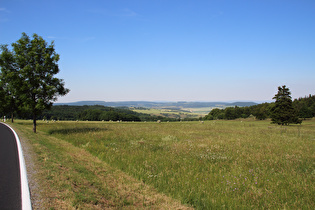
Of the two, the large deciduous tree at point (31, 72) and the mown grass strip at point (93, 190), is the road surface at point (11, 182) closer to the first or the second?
the mown grass strip at point (93, 190)

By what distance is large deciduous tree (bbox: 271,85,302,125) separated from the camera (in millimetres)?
44344

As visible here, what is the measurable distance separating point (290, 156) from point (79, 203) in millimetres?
11817

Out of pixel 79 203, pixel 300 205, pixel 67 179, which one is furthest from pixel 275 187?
pixel 67 179

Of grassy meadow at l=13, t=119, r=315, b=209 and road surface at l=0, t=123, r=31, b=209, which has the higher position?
road surface at l=0, t=123, r=31, b=209

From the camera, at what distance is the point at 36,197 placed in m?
4.94

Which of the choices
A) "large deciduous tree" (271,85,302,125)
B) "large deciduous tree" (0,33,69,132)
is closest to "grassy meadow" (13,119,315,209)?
"large deciduous tree" (0,33,69,132)

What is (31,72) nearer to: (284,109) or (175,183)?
(175,183)

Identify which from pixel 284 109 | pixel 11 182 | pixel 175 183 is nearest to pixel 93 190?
pixel 11 182

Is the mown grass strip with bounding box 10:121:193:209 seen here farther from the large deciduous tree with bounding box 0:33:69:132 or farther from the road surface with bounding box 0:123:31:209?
the large deciduous tree with bounding box 0:33:69:132

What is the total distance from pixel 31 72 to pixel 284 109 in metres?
52.6

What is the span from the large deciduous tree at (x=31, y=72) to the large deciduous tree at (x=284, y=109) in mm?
49309

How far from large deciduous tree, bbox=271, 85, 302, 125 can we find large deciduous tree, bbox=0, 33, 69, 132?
49.3 m

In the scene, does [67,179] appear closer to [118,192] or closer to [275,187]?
[118,192]

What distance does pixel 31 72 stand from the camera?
20.0m
